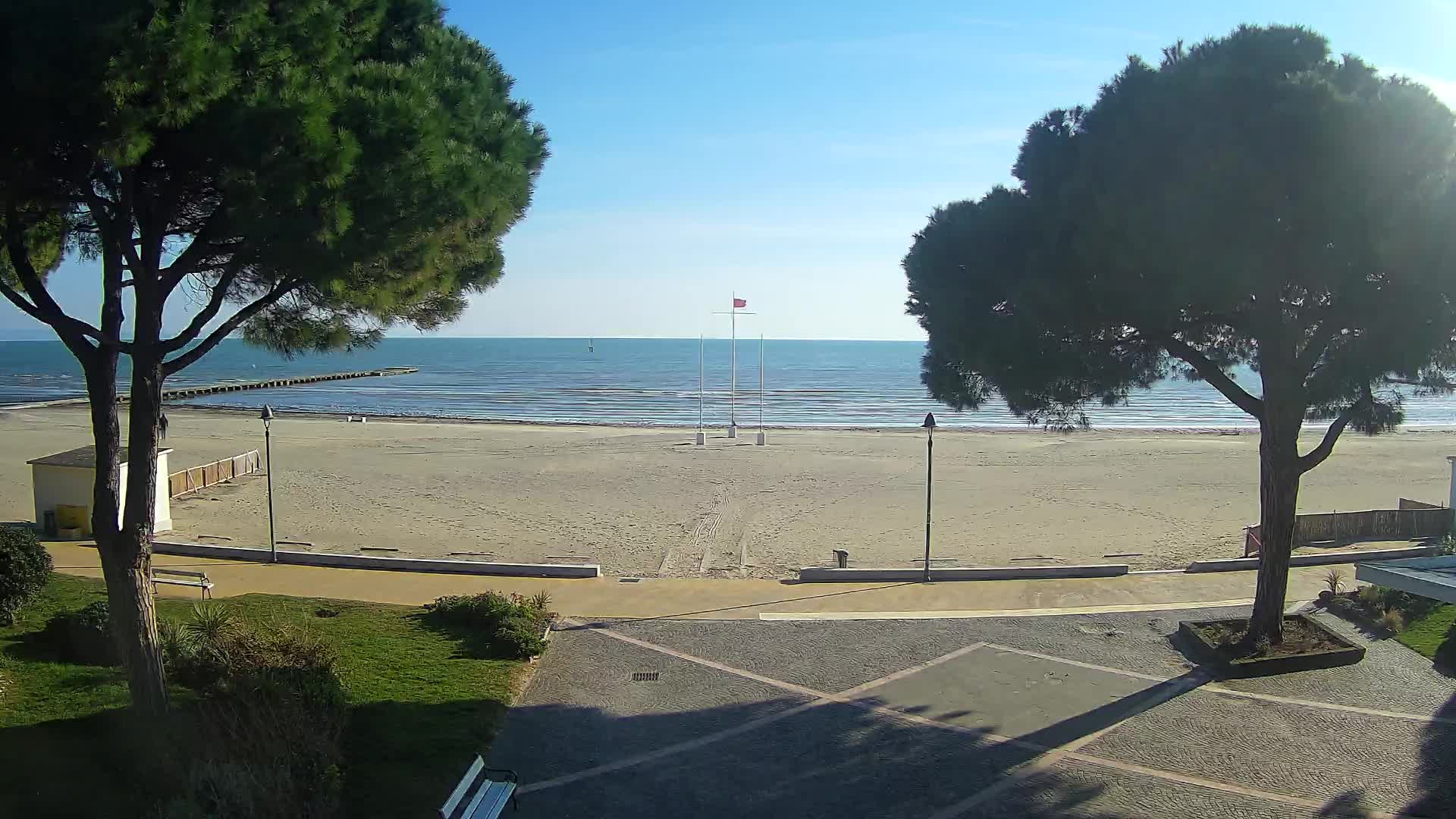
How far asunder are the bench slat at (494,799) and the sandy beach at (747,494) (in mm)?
10553

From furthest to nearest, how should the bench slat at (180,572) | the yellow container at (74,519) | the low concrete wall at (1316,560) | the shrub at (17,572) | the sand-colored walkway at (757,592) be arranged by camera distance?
the yellow container at (74,519)
the low concrete wall at (1316,560)
the bench slat at (180,572)
the sand-colored walkway at (757,592)
the shrub at (17,572)

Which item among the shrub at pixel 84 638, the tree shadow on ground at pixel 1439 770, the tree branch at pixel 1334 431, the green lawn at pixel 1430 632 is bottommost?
the tree shadow on ground at pixel 1439 770

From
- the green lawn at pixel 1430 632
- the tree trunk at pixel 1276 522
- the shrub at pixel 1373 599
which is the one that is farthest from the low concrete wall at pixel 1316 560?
the tree trunk at pixel 1276 522

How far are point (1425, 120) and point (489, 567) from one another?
1381cm

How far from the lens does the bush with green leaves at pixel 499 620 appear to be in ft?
36.7

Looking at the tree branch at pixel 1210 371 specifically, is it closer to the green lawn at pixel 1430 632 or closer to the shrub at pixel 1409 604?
the green lawn at pixel 1430 632

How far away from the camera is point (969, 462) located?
34531mm

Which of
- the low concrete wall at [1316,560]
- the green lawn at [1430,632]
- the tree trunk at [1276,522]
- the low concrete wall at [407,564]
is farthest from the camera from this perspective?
the low concrete wall at [1316,560]

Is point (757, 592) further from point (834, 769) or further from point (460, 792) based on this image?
point (460, 792)

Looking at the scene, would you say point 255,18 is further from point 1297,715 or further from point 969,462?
point 969,462

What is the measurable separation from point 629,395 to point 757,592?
6408 centimetres

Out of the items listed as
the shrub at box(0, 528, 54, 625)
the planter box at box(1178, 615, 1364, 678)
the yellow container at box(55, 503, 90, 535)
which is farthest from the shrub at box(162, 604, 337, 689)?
the yellow container at box(55, 503, 90, 535)

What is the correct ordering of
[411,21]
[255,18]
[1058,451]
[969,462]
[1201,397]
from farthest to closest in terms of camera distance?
[1201,397] → [1058,451] → [969,462] → [411,21] → [255,18]

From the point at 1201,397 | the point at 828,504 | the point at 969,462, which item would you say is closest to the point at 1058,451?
the point at 969,462
